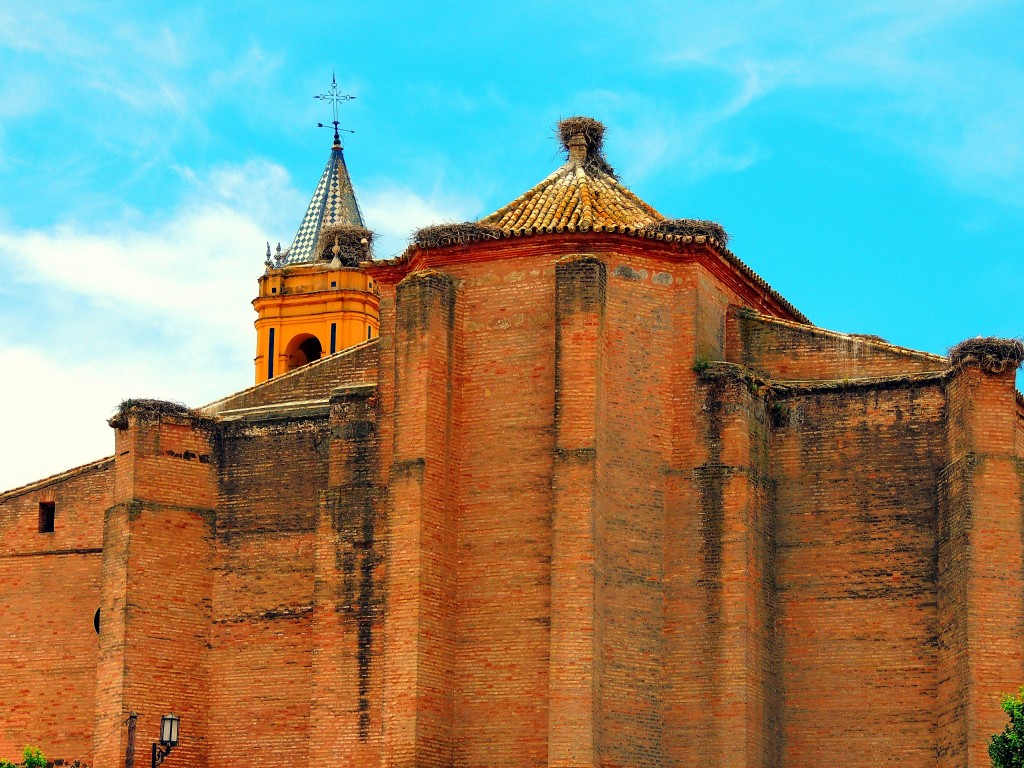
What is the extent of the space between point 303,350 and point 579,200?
70.1 ft

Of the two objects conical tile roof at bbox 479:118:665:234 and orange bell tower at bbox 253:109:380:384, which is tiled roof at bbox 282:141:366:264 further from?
conical tile roof at bbox 479:118:665:234

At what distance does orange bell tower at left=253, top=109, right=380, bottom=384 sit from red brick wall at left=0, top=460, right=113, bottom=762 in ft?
55.3

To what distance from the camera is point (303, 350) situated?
2180 inches

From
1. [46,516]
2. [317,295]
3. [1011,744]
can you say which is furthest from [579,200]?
[317,295]

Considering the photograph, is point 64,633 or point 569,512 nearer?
point 569,512

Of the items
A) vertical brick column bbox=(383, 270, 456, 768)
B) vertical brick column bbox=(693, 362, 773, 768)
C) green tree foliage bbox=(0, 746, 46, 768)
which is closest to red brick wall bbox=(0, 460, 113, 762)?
green tree foliage bbox=(0, 746, 46, 768)

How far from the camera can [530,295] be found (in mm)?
33625

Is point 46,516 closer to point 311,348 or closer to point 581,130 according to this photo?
point 581,130

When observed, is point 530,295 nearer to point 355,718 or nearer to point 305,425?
point 305,425

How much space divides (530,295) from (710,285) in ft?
A: 9.02

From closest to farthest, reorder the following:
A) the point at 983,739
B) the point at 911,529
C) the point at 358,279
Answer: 1. the point at 983,739
2. the point at 911,529
3. the point at 358,279

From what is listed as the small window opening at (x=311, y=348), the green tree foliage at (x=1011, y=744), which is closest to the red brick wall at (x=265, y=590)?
the green tree foliage at (x=1011, y=744)

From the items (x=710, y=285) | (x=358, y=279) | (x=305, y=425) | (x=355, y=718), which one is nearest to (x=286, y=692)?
(x=355, y=718)

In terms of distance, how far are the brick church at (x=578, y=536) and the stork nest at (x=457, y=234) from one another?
0.05 meters
